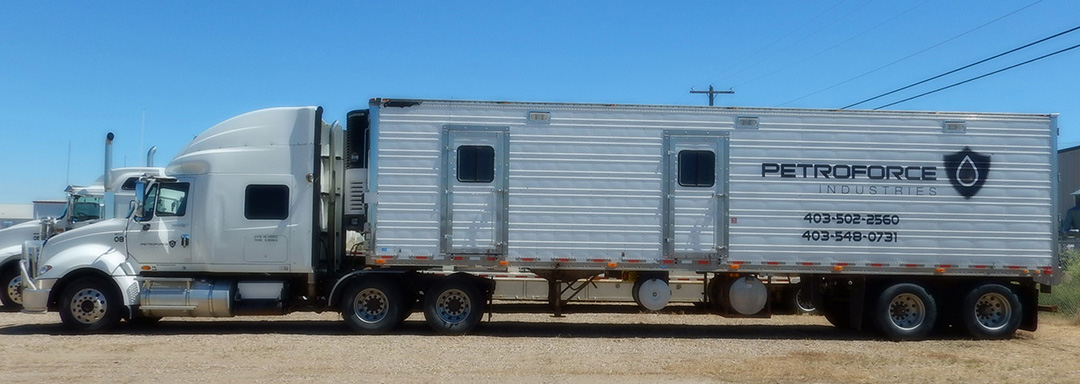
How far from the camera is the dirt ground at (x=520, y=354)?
32.0ft

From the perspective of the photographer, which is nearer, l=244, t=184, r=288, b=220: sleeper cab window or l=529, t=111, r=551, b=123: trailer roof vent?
l=529, t=111, r=551, b=123: trailer roof vent

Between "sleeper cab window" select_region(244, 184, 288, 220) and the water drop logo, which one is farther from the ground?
the water drop logo

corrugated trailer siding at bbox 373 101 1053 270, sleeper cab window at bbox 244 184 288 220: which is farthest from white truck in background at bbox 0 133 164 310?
corrugated trailer siding at bbox 373 101 1053 270

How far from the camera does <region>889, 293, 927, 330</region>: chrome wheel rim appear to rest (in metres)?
13.1

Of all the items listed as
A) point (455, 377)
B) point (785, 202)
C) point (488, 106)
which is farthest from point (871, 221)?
point (455, 377)

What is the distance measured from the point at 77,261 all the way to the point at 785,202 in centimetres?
1024

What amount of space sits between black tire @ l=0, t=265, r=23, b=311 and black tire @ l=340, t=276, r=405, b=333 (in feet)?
24.2

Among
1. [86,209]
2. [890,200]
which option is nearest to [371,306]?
[890,200]

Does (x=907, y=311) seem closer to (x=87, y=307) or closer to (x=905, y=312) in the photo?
(x=905, y=312)

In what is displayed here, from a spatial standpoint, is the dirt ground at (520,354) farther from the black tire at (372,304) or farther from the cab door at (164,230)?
the cab door at (164,230)

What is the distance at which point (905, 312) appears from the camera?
1321cm

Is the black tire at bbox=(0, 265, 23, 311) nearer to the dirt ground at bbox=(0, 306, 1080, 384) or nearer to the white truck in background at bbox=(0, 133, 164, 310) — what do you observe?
the white truck in background at bbox=(0, 133, 164, 310)

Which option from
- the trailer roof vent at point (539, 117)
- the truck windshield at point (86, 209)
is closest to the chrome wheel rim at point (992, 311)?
the trailer roof vent at point (539, 117)

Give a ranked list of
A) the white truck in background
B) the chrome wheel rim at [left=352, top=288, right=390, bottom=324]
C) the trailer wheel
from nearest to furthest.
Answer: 1. the chrome wheel rim at [left=352, top=288, right=390, bottom=324]
2. the trailer wheel
3. the white truck in background
